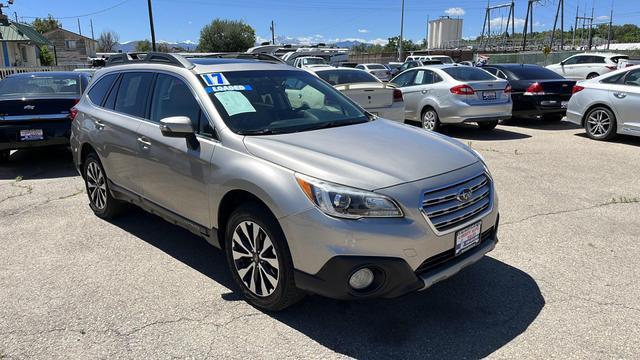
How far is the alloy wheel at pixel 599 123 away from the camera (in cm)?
969

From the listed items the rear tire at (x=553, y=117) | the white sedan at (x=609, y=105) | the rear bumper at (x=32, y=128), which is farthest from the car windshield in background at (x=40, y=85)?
the rear tire at (x=553, y=117)

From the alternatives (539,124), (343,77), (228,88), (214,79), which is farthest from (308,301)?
(539,124)

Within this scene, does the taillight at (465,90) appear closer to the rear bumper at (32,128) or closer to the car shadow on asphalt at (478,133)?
the car shadow on asphalt at (478,133)

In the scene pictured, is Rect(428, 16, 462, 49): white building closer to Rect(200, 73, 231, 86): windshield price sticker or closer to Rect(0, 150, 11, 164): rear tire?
Rect(0, 150, 11, 164): rear tire

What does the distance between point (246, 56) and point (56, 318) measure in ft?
10.1

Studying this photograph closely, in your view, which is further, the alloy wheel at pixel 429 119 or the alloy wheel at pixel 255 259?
the alloy wheel at pixel 429 119

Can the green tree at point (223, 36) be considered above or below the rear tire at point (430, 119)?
above

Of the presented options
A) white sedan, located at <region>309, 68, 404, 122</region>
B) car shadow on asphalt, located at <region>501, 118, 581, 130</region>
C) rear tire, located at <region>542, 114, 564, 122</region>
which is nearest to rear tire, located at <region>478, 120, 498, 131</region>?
car shadow on asphalt, located at <region>501, 118, 581, 130</region>

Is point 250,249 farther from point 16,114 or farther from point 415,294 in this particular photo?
point 16,114

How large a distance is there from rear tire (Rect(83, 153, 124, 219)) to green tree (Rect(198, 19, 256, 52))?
223 ft

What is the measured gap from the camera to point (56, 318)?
11.4ft

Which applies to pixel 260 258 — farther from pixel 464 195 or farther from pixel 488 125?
pixel 488 125

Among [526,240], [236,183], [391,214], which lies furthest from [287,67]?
[526,240]

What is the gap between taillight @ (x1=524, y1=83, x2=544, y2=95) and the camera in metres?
11.4
